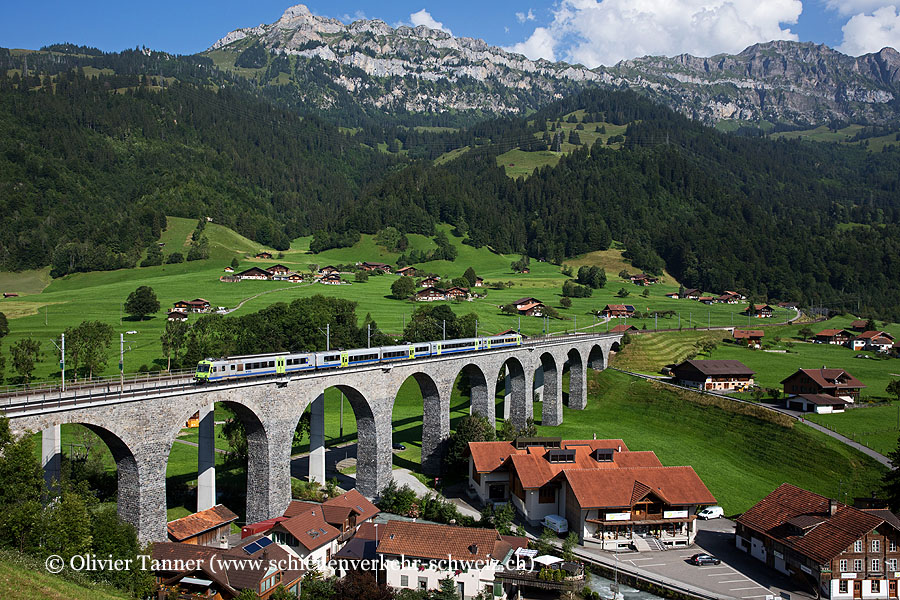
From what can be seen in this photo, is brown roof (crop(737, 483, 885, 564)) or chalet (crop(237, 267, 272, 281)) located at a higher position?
chalet (crop(237, 267, 272, 281))

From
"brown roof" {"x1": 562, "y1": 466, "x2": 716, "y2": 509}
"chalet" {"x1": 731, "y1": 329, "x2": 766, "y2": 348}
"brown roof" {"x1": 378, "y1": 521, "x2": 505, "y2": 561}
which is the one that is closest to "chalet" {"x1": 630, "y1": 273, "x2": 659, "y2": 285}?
"chalet" {"x1": 731, "y1": 329, "x2": 766, "y2": 348}

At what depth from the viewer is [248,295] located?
13175 cm

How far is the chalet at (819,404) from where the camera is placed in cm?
7175

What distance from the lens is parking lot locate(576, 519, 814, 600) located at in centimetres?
4041

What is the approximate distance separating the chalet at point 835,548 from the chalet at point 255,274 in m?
127

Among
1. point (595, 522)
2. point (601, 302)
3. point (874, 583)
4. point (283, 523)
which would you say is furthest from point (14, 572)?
point (601, 302)

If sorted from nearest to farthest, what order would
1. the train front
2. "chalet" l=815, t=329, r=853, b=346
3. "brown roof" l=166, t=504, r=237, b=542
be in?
"brown roof" l=166, t=504, r=237, b=542 → the train front → "chalet" l=815, t=329, r=853, b=346

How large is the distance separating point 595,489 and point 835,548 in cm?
1574

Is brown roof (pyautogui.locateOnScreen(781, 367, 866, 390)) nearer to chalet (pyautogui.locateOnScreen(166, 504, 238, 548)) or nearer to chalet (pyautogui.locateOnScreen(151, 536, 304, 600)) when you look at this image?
chalet (pyautogui.locateOnScreen(151, 536, 304, 600))

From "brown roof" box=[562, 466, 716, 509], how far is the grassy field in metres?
57.5

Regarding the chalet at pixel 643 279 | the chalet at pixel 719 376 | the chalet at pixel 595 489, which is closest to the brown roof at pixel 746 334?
the chalet at pixel 719 376

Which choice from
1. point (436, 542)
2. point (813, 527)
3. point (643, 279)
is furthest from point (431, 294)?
point (813, 527)

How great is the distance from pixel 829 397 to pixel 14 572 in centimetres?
7659

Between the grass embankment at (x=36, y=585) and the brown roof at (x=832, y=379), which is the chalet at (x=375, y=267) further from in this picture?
the grass embankment at (x=36, y=585)
